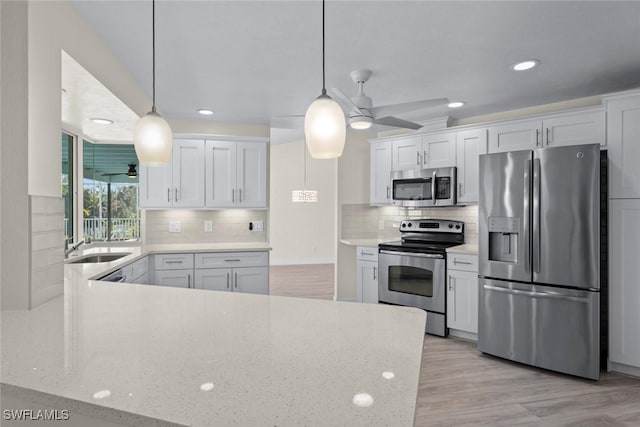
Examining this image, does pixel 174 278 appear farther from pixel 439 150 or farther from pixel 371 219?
pixel 439 150

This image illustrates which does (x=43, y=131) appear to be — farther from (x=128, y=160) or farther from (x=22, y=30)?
(x=128, y=160)

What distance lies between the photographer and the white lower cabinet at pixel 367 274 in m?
4.34

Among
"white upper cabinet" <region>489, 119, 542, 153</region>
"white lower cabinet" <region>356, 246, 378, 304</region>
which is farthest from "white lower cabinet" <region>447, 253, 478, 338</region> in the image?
"white upper cabinet" <region>489, 119, 542, 153</region>

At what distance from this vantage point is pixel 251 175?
171 inches

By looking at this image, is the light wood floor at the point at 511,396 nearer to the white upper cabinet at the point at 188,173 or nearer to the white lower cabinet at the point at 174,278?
the white lower cabinet at the point at 174,278

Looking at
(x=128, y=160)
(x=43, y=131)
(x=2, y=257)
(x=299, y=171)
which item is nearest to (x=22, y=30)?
(x=43, y=131)

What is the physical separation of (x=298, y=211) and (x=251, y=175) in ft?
14.1

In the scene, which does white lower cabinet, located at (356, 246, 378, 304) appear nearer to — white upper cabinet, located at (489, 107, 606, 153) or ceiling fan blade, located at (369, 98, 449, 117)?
white upper cabinet, located at (489, 107, 606, 153)

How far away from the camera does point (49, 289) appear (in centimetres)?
144

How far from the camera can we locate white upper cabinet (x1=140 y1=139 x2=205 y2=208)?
161 inches

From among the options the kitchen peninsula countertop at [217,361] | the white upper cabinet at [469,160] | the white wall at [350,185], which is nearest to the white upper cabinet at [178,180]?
the white wall at [350,185]

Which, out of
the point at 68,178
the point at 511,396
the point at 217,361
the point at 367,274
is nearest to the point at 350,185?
the point at 367,274

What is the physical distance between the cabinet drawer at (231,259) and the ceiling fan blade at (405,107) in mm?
2137

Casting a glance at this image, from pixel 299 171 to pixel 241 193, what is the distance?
4.43m
